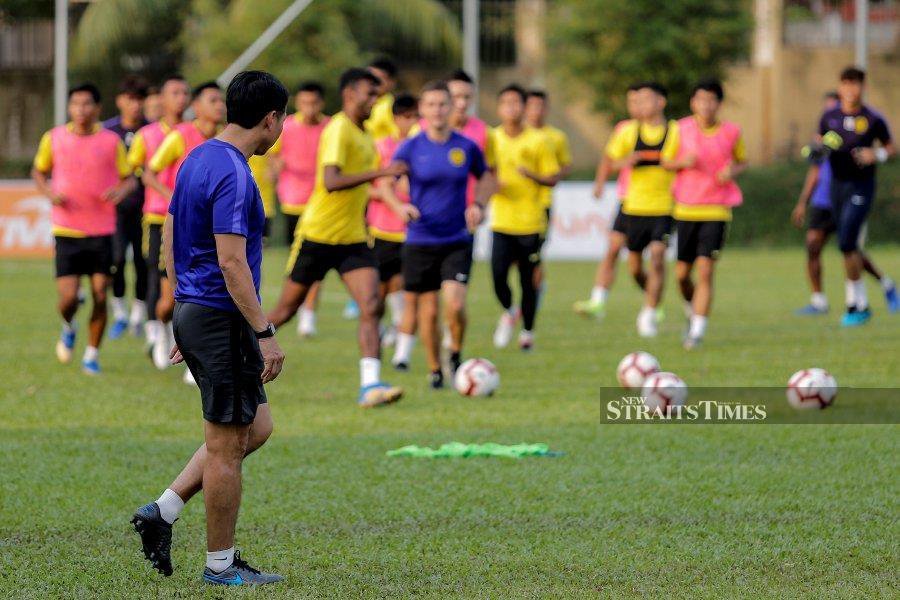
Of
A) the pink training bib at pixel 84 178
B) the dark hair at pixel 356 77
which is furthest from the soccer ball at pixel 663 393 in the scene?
the pink training bib at pixel 84 178

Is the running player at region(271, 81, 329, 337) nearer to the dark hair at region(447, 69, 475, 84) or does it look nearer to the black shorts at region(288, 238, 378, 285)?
the dark hair at region(447, 69, 475, 84)

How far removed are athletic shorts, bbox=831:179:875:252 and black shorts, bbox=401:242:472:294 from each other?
19.3 feet

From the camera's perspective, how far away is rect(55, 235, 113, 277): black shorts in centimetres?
1216

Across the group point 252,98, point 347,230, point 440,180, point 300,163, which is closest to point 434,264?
point 440,180

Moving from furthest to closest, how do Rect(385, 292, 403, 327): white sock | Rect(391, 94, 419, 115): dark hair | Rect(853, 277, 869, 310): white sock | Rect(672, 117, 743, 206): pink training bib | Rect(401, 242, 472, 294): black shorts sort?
Rect(853, 277, 869, 310): white sock < Rect(385, 292, 403, 327): white sock < Rect(672, 117, 743, 206): pink training bib < Rect(391, 94, 419, 115): dark hair < Rect(401, 242, 472, 294): black shorts

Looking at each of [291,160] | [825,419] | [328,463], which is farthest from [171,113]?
[825,419]

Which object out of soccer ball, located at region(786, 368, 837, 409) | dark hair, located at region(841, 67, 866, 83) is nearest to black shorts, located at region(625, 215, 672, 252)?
dark hair, located at region(841, 67, 866, 83)

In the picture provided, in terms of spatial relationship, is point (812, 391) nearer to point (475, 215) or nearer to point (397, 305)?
point (475, 215)

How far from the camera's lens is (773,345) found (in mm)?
14211

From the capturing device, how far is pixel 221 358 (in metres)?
5.78

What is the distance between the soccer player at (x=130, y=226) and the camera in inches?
579

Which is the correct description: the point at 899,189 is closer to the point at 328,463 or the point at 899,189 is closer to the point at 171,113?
the point at 171,113

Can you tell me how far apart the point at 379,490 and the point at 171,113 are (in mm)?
6278

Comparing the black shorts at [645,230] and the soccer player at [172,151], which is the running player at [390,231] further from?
the black shorts at [645,230]
